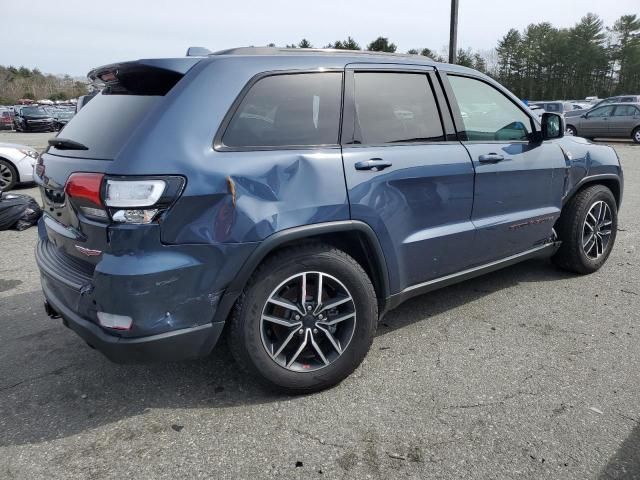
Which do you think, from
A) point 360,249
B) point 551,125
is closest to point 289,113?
point 360,249

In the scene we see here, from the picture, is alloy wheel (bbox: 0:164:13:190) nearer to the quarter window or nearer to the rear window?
the rear window

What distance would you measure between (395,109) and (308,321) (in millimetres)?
1371

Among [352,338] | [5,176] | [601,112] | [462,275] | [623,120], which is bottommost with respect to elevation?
[352,338]

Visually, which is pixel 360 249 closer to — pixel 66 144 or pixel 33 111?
pixel 66 144

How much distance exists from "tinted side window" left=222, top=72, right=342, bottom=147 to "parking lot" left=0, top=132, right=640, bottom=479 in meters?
1.37

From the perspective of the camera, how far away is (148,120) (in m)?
2.28

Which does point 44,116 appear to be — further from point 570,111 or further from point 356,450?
point 356,450

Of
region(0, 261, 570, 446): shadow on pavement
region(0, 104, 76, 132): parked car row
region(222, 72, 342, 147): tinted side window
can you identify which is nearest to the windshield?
region(0, 104, 76, 132): parked car row

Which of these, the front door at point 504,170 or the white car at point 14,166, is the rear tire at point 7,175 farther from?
the front door at point 504,170

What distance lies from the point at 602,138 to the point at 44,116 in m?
28.9

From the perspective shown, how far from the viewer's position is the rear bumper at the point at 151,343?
2.26m

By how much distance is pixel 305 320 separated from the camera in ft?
8.68

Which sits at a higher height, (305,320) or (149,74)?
(149,74)

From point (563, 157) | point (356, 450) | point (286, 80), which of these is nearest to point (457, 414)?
point (356, 450)
